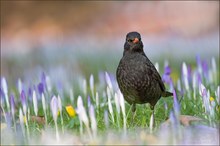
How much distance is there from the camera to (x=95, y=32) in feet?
59.1

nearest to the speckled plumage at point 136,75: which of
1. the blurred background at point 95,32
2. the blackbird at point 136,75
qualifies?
the blackbird at point 136,75

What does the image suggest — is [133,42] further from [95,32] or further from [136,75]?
[95,32]

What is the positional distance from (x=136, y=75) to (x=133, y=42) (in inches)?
12.0

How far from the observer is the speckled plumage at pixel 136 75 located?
6.61m

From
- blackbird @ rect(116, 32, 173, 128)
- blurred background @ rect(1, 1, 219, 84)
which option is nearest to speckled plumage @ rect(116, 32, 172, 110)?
blackbird @ rect(116, 32, 173, 128)

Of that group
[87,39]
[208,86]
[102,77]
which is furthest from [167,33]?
[208,86]

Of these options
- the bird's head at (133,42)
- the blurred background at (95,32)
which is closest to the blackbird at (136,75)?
the bird's head at (133,42)

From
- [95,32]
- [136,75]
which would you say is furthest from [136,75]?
[95,32]

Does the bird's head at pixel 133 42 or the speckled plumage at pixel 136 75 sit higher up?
the bird's head at pixel 133 42

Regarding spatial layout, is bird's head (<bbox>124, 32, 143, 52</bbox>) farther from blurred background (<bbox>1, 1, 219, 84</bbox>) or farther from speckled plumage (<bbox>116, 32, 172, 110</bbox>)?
blurred background (<bbox>1, 1, 219, 84</bbox>)

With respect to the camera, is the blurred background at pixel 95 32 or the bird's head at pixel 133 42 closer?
the bird's head at pixel 133 42

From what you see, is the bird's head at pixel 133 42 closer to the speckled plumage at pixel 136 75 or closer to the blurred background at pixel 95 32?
the speckled plumage at pixel 136 75

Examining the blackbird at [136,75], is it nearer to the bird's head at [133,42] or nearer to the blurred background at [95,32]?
the bird's head at [133,42]

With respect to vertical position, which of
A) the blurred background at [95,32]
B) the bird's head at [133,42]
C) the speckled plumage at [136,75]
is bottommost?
the speckled plumage at [136,75]
